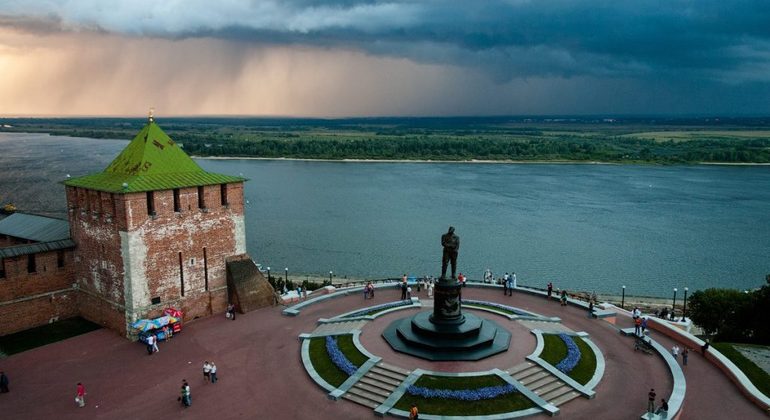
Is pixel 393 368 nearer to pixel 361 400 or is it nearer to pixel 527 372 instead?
pixel 361 400

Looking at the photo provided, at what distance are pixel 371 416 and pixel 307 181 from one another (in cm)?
9197

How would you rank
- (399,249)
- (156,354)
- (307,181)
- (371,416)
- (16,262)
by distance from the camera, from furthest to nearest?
(307,181) < (399,249) < (16,262) < (156,354) < (371,416)

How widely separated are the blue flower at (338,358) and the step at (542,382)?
7332 millimetres

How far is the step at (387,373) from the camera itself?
2338 centimetres

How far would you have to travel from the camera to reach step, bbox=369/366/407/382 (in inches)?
920

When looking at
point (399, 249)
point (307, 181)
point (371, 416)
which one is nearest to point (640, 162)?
point (307, 181)

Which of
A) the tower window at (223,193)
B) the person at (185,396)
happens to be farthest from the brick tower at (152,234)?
the person at (185,396)

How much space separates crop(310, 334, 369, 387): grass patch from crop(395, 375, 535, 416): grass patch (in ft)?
10.6

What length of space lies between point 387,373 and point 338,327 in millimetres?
5983

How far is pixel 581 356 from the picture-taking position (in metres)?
25.6

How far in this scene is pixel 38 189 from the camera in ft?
310

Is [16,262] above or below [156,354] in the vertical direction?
above

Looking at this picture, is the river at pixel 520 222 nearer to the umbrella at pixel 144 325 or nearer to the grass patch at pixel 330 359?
the umbrella at pixel 144 325

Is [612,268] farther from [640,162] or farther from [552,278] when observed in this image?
[640,162]
